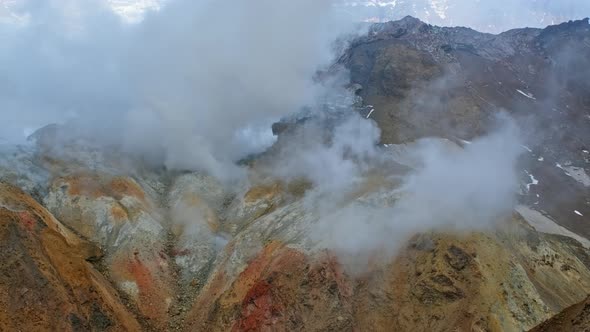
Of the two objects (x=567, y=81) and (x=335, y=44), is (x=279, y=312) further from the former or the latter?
(x=567, y=81)

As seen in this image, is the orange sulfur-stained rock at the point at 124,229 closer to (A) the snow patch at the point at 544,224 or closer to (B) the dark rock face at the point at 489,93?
(B) the dark rock face at the point at 489,93

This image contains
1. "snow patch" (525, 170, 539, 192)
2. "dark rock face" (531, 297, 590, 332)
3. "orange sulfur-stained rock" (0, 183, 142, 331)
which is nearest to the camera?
"dark rock face" (531, 297, 590, 332)

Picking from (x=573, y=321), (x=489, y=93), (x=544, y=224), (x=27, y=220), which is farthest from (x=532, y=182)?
(x=27, y=220)

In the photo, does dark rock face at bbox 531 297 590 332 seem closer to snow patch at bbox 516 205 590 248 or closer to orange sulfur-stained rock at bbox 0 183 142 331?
orange sulfur-stained rock at bbox 0 183 142 331

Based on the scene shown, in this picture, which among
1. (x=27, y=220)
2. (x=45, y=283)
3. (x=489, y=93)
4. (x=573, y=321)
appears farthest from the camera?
(x=489, y=93)

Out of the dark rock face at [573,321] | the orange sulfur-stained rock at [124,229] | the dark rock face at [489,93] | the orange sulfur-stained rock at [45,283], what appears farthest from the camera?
the dark rock face at [489,93]

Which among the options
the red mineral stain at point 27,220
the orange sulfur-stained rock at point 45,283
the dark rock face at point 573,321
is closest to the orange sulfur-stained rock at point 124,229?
the orange sulfur-stained rock at point 45,283

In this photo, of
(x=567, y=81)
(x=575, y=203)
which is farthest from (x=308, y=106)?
(x=567, y=81)

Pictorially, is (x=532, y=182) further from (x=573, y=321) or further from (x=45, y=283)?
(x=45, y=283)

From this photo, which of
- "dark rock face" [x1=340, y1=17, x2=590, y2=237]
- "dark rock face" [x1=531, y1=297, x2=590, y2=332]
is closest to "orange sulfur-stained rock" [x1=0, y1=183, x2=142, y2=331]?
"dark rock face" [x1=531, y1=297, x2=590, y2=332]
